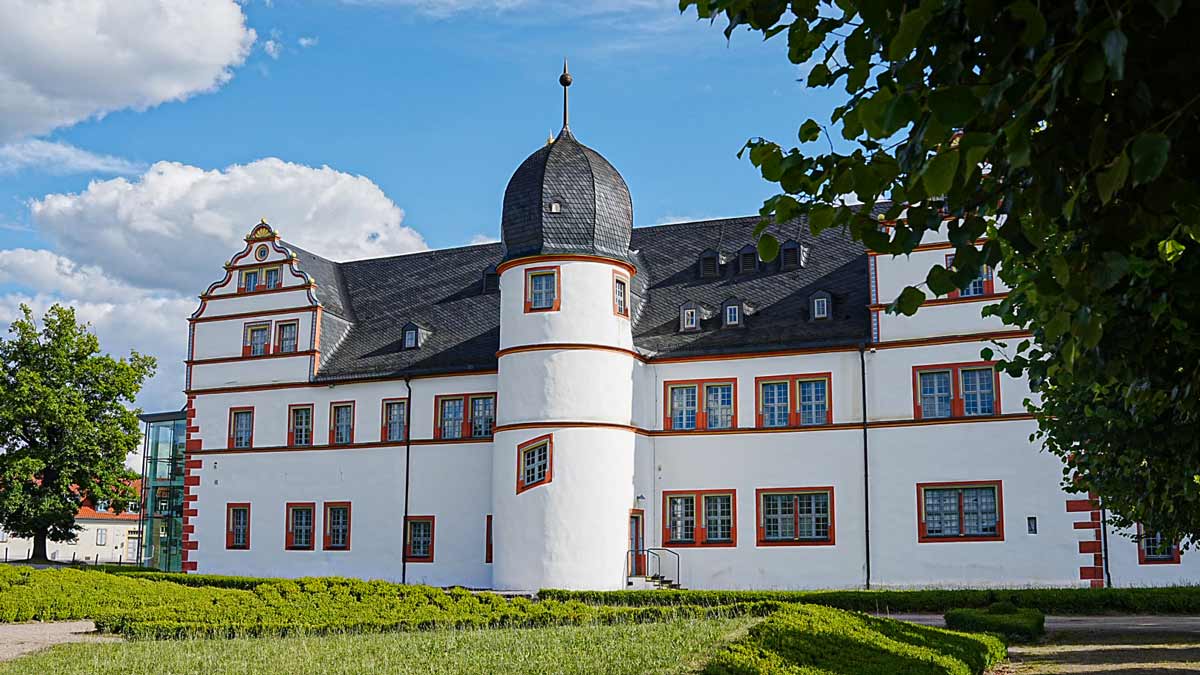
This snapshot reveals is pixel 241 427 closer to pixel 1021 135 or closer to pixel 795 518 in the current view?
pixel 795 518

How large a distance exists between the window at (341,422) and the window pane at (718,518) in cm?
1123

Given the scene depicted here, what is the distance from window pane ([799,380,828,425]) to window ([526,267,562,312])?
22.9ft

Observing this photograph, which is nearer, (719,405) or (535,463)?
(535,463)

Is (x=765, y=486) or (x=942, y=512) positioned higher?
(x=765, y=486)

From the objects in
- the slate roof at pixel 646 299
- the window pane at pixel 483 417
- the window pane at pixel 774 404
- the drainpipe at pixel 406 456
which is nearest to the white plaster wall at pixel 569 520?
the window pane at pixel 483 417

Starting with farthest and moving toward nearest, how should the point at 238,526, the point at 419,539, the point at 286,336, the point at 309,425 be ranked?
the point at 286,336 < the point at 238,526 < the point at 309,425 < the point at 419,539

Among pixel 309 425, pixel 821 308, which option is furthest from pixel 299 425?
pixel 821 308

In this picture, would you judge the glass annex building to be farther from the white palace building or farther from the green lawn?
the green lawn

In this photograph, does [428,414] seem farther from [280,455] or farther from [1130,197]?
[1130,197]

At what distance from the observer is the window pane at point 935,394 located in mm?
31016

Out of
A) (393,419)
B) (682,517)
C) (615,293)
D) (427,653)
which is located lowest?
(427,653)

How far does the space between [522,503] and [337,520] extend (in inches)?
302

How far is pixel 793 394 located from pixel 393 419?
39.2ft

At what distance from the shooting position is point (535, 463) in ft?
105
